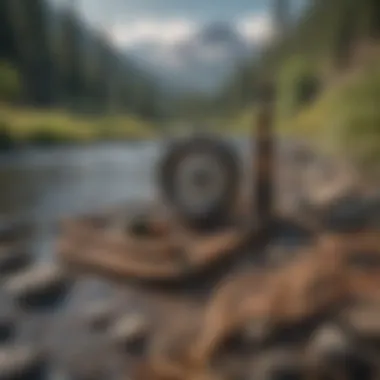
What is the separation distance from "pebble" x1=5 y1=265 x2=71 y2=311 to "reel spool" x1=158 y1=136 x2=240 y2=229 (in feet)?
0.80

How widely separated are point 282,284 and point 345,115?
1.10 ft

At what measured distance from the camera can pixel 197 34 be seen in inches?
52.6

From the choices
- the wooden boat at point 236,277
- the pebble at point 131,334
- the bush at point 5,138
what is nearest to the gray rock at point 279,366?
the wooden boat at point 236,277

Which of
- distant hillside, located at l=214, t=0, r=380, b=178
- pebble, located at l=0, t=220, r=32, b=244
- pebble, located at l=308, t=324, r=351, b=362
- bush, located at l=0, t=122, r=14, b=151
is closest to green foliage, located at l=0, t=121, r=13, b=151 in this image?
bush, located at l=0, t=122, r=14, b=151

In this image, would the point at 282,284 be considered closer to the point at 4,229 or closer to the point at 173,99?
the point at 173,99

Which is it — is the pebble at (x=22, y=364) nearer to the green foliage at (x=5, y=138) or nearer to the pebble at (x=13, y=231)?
the pebble at (x=13, y=231)

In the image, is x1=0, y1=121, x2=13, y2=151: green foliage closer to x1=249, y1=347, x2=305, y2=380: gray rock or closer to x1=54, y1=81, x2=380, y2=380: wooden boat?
x1=54, y1=81, x2=380, y2=380: wooden boat

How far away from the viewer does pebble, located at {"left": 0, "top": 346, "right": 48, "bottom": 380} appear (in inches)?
47.4

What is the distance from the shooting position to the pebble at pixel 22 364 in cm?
121

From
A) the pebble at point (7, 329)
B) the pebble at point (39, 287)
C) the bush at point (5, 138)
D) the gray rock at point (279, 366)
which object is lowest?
the gray rock at point (279, 366)

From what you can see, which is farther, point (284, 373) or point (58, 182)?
point (58, 182)

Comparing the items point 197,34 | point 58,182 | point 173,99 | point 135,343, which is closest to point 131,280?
point 135,343

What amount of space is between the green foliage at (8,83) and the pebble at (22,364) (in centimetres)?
46

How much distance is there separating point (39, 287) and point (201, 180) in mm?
349
